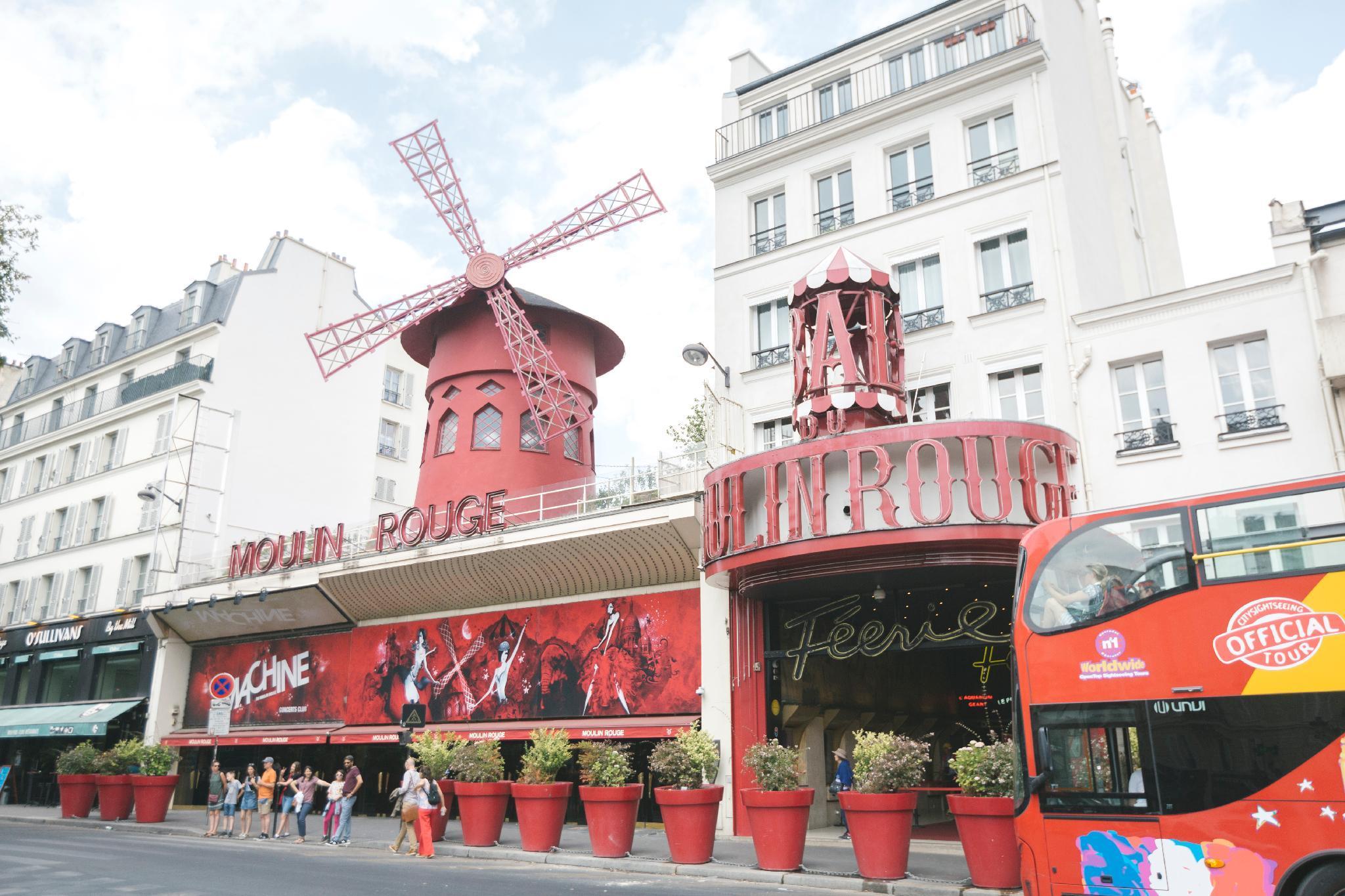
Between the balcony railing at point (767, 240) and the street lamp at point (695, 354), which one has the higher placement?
the balcony railing at point (767, 240)

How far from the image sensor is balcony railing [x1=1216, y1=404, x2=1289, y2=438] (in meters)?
12.4

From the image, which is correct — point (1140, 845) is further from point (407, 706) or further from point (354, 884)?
point (407, 706)

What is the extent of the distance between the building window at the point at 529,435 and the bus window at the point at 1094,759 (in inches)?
622

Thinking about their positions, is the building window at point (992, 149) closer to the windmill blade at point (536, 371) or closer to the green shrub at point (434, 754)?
the windmill blade at point (536, 371)

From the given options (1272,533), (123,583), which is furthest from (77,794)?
(1272,533)

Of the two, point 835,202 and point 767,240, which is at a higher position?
point 835,202

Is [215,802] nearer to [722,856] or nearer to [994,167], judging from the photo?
[722,856]

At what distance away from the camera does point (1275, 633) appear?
7031mm

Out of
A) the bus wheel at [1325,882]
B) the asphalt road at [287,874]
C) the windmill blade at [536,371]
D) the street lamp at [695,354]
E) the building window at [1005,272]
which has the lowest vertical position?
the asphalt road at [287,874]

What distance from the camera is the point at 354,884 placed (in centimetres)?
1002

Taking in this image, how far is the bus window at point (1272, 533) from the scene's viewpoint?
23.0 feet

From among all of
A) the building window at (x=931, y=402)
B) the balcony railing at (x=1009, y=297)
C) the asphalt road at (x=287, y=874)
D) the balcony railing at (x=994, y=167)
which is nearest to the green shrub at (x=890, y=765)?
the asphalt road at (x=287, y=874)

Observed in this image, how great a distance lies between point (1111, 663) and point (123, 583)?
2616 centimetres

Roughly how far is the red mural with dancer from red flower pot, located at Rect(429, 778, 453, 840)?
102 inches
